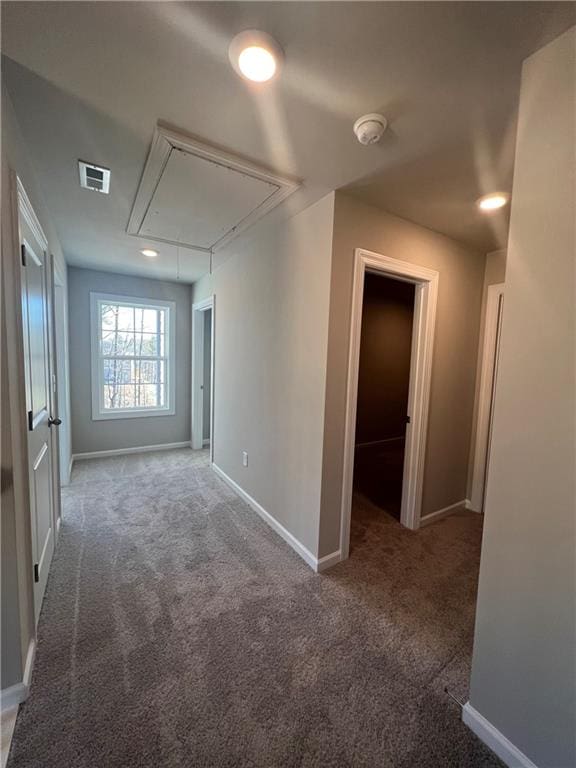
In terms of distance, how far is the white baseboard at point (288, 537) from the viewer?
2160mm

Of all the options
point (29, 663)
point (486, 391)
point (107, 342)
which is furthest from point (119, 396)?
point (486, 391)

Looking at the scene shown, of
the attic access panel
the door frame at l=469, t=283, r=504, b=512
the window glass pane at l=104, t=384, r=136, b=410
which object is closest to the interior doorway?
the door frame at l=469, t=283, r=504, b=512

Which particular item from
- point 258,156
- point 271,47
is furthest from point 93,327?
point 271,47

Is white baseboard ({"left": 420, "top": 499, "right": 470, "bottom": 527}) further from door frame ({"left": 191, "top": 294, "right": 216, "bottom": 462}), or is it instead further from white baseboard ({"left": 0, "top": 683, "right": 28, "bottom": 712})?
door frame ({"left": 191, "top": 294, "right": 216, "bottom": 462})

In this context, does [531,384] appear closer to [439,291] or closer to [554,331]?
[554,331]

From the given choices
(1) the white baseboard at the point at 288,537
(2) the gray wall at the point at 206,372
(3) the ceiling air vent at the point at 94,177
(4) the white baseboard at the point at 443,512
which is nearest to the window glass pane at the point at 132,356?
(2) the gray wall at the point at 206,372

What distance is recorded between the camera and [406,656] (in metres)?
1.55

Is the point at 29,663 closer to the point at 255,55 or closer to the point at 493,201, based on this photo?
the point at 255,55

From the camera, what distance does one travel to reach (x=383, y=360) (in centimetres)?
543

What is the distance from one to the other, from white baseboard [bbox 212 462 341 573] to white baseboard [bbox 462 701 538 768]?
1.00 metres

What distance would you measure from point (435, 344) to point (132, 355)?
3.98 meters

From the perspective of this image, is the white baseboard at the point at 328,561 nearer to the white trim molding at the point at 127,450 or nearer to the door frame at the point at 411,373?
the door frame at the point at 411,373

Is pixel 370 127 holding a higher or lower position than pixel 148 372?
higher

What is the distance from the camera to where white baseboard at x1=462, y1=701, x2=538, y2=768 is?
3.68 feet
